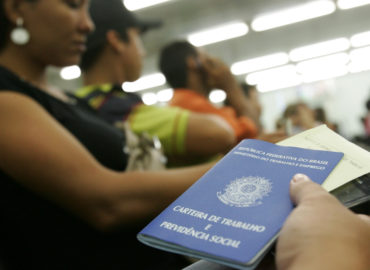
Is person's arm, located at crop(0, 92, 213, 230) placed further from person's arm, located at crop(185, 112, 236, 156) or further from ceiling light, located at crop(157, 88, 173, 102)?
ceiling light, located at crop(157, 88, 173, 102)

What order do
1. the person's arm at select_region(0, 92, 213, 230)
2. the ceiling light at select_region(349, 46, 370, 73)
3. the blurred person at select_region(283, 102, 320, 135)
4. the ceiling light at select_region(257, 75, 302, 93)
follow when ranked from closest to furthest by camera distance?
the person's arm at select_region(0, 92, 213, 230) < the blurred person at select_region(283, 102, 320, 135) < the ceiling light at select_region(349, 46, 370, 73) < the ceiling light at select_region(257, 75, 302, 93)

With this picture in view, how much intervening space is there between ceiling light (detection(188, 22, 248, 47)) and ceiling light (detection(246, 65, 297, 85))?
244cm

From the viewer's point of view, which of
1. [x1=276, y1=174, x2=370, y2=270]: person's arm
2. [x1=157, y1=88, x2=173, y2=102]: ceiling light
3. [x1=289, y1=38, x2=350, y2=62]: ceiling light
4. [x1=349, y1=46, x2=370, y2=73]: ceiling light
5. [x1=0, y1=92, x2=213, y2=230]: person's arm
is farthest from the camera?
[x1=157, y1=88, x2=173, y2=102]: ceiling light

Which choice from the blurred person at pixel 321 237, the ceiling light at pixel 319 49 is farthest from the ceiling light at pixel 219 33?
the blurred person at pixel 321 237

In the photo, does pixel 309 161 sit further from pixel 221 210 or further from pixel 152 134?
pixel 152 134

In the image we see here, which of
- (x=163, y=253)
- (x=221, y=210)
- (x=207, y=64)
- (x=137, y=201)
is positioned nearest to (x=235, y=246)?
(x=221, y=210)

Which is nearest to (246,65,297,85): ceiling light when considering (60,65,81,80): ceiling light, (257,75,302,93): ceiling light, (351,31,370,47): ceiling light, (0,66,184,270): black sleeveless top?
(257,75,302,93): ceiling light

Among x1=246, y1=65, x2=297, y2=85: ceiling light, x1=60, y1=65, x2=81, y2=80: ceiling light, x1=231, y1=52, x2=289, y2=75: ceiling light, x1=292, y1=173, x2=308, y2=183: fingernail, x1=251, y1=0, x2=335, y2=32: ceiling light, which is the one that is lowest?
x1=246, y1=65, x2=297, y2=85: ceiling light

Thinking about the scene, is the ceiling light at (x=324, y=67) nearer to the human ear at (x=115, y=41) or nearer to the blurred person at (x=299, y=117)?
the blurred person at (x=299, y=117)

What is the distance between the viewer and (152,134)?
1246 millimetres

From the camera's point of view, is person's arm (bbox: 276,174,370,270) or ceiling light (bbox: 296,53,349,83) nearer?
person's arm (bbox: 276,174,370,270)

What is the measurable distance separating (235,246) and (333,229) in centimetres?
9

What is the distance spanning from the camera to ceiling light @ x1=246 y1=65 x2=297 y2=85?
9188 millimetres

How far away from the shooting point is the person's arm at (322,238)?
0.36 m
